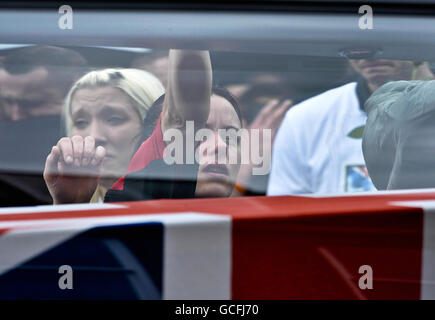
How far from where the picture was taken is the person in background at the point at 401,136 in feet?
4.22

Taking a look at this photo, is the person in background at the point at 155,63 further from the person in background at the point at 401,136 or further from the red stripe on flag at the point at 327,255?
the person in background at the point at 401,136

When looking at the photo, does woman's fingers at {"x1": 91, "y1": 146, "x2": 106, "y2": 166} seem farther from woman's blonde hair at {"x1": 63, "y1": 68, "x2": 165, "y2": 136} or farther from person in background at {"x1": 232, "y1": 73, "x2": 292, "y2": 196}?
person in background at {"x1": 232, "y1": 73, "x2": 292, "y2": 196}

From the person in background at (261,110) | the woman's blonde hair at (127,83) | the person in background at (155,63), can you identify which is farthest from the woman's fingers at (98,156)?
the person in background at (261,110)

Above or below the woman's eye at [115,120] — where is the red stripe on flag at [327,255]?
below

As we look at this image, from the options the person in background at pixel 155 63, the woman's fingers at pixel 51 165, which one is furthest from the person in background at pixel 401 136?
the woman's fingers at pixel 51 165

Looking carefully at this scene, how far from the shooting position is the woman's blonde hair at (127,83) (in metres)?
1.27

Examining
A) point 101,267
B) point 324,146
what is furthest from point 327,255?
point 101,267

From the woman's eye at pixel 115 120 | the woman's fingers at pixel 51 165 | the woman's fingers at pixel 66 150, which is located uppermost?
the woman's eye at pixel 115 120

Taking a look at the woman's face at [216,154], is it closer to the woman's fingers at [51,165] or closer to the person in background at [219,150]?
the person in background at [219,150]

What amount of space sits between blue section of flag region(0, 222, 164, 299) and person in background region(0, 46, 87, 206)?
5.9 inches

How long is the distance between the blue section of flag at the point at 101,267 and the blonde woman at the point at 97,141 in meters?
0.12

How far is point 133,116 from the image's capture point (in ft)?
4.14

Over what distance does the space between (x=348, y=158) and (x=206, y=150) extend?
0.34 metres
